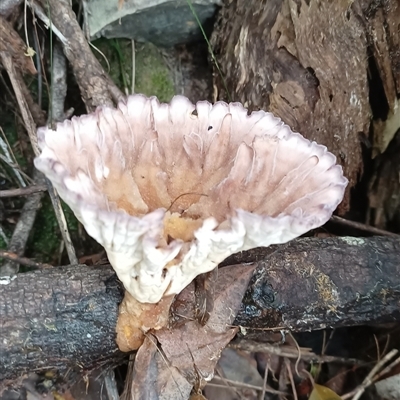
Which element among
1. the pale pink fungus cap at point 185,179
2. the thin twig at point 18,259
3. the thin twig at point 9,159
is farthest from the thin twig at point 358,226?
the thin twig at point 9,159

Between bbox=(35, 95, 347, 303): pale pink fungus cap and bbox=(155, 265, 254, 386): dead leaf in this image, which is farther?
bbox=(155, 265, 254, 386): dead leaf

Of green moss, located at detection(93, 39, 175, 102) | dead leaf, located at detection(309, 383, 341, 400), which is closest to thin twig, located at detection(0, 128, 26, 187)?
green moss, located at detection(93, 39, 175, 102)

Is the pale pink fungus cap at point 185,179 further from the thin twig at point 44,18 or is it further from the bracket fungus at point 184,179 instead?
the thin twig at point 44,18

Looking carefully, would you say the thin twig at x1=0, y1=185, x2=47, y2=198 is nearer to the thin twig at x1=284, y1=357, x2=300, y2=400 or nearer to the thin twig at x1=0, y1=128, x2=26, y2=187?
the thin twig at x1=0, y1=128, x2=26, y2=187

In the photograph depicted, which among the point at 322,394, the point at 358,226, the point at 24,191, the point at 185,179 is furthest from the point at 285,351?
the point at 24,191

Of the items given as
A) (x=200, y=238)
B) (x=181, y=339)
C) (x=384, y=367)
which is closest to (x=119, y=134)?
(x=200, y=238)

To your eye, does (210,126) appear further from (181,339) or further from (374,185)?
(374,185)

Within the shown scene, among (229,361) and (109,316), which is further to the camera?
(229,361)
